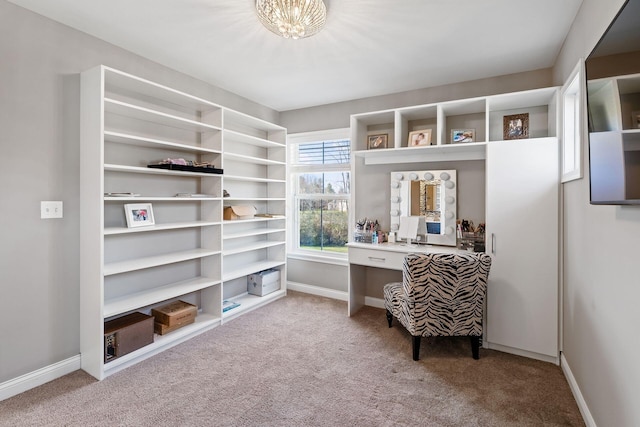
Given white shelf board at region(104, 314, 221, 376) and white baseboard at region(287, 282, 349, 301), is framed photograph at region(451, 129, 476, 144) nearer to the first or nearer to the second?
white baseboard at region(287, 282, 349, 301)

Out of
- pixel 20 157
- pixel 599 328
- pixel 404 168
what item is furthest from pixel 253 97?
pixel 599 328

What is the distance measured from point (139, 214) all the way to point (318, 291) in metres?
2.39

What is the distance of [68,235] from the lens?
2.30 m

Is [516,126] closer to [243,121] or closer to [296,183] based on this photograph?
[296,183]

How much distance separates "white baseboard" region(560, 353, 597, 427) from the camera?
1771 mm

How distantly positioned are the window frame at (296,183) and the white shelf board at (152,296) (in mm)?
1493

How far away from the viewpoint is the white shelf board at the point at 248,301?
333 cm

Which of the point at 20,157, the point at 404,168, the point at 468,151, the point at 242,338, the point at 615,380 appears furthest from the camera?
the point at 404,168

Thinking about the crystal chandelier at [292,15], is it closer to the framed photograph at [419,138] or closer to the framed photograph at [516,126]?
the framed photograph at [419,138]

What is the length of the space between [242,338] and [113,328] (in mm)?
1034

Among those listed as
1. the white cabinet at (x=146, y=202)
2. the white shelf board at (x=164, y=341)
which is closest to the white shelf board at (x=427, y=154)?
the white cabinet at (x=146, y=202)

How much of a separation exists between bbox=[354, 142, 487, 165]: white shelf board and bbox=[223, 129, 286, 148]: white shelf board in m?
1.11

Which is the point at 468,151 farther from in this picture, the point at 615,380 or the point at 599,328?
the point at 615,380

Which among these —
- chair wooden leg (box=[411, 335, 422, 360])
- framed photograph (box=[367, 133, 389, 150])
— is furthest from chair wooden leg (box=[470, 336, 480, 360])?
framed photograph (box=[367, 133, 389, 150])
